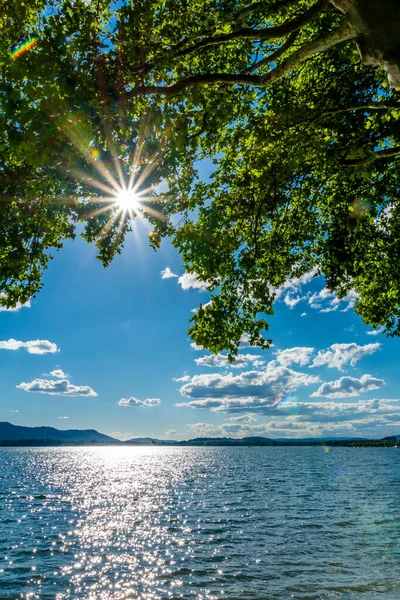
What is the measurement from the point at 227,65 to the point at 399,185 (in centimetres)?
750

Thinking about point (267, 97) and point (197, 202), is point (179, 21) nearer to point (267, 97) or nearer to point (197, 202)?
point (267, 97)

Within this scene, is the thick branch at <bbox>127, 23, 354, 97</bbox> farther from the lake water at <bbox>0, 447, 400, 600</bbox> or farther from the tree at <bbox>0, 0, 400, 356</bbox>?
the lake water at <bbox>0, 447, 400, 600</bbox>

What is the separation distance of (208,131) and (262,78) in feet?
7.56

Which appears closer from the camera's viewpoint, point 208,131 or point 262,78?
point 262,78

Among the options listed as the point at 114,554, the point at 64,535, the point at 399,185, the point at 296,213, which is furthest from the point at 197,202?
the point at 64,535

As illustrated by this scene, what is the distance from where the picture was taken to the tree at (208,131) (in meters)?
6.98

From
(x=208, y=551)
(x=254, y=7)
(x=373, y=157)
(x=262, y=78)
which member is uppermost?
(x=254, y=7)

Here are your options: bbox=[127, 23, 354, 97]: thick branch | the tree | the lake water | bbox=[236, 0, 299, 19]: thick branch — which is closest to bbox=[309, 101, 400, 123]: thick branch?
the tree

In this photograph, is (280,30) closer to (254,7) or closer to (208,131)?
(254,7)

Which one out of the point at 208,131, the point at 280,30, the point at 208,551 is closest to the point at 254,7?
the point at 280,30

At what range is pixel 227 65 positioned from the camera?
11.2m

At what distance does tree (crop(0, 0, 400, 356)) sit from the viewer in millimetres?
6984

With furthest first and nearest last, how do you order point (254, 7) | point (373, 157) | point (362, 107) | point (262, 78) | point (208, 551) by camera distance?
point (208, 551)
point (373, 157)
point (362, 107)
point (262, 78)
point (254, 7)

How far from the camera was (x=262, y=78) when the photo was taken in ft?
28.4
